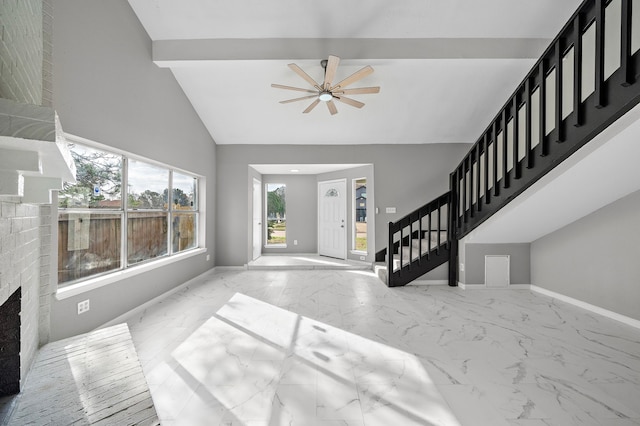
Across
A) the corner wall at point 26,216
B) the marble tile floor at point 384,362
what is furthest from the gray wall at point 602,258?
the corner wall at point 26,216

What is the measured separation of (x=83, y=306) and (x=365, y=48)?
164 inches

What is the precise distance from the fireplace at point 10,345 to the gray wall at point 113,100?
2.84 ft

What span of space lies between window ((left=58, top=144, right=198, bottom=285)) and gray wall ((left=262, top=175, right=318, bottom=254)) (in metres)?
3.58

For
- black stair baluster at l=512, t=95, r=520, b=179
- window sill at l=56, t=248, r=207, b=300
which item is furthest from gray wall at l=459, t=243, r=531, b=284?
window sill at l=56, t=248, r=207, b=300

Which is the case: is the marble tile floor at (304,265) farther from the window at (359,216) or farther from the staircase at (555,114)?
the staircase at (555,114)

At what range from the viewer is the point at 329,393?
1.85 metres

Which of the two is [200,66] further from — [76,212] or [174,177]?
[76,212]

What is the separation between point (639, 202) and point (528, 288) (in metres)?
2.06

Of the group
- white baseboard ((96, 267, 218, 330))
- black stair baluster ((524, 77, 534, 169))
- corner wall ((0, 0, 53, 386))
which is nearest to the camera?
corner wall ((0, 0, 53, 386))

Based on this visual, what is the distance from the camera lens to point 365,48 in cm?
331

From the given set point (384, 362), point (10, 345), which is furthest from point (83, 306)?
point (384, 362)

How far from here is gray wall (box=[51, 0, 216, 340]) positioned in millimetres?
2293

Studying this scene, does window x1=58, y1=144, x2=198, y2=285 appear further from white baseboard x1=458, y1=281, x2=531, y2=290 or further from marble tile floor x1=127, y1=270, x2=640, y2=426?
white baseboard x1=458, y1=281, x2=531, y2=290

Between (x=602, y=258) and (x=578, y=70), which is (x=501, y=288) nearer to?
(x=602, y=258)
